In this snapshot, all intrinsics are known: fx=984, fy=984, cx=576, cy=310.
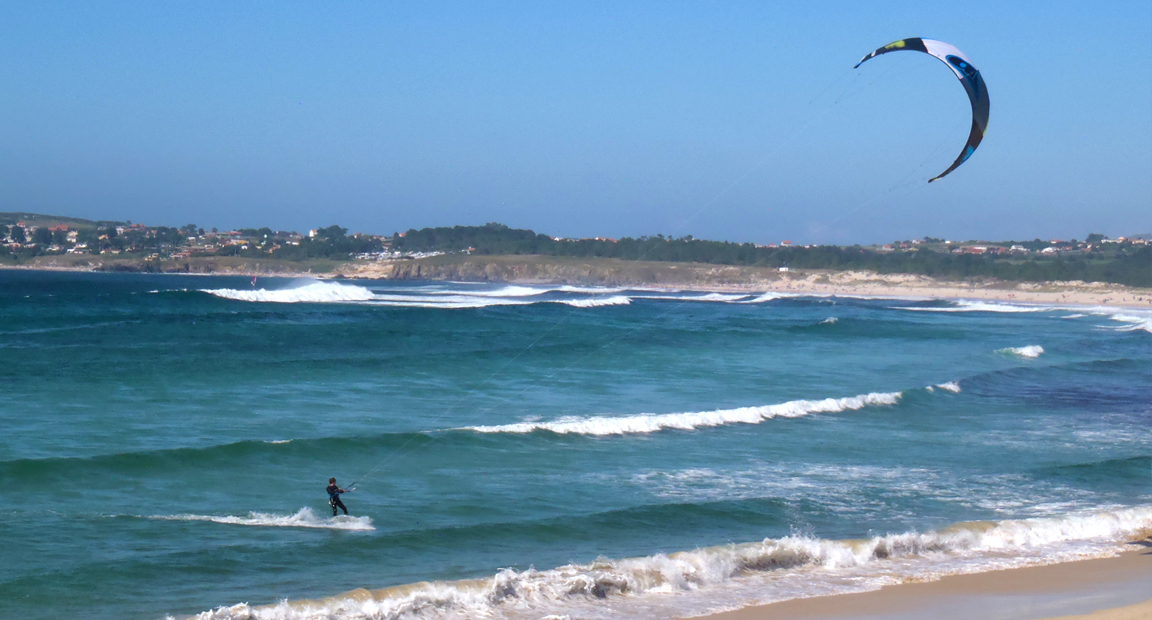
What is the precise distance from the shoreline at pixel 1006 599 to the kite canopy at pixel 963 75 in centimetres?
526

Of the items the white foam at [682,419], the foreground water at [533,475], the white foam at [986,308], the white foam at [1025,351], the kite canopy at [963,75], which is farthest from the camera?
the white foam at [986,308]

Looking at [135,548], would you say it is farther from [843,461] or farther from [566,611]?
[843,461]

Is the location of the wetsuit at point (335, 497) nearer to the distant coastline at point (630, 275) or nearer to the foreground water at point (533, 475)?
the foreground water at point (533, 475)

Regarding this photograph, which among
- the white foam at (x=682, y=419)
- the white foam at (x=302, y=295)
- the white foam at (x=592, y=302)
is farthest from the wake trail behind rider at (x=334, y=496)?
the white foam at (x=302, y=295)

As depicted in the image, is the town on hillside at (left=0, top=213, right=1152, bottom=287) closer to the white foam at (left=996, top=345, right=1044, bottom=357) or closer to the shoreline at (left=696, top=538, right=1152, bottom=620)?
the white foam at (left=996, top=345, right=1044, bottom=357)

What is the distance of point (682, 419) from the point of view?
17484 mm

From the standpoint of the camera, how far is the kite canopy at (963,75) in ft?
42.2

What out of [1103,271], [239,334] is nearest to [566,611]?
[239,334]

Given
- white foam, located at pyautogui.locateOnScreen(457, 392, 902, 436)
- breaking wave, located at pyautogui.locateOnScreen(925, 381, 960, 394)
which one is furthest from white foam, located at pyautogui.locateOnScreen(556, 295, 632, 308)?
white foam, located at pyautogui.locateOnScreen(457, 392, 902, 436)

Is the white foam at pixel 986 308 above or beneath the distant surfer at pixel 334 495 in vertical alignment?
above

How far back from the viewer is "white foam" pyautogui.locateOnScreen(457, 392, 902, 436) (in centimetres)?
1634

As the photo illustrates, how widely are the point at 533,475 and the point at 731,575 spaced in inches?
175

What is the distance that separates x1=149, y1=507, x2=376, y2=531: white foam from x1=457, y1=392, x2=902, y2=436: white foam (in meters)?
5.20

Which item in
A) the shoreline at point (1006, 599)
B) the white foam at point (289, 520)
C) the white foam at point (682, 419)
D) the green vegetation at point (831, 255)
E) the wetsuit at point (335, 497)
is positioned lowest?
the white foam at point (289, 520)
